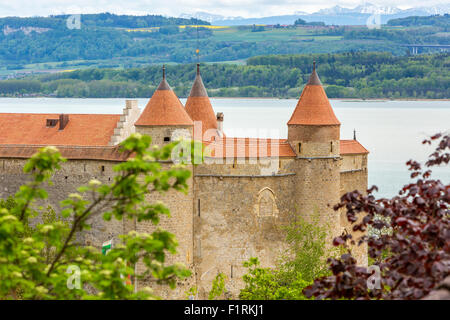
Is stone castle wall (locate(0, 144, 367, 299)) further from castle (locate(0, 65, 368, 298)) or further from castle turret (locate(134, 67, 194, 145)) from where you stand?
castle turret (locate(134, 67, 194, 145))

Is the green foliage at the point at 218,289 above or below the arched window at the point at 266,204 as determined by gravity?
below

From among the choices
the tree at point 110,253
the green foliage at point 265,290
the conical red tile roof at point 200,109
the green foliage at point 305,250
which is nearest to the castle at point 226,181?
the green foliage at point 305,250

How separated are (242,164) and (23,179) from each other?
10.1 m

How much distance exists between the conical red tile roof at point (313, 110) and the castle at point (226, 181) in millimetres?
43

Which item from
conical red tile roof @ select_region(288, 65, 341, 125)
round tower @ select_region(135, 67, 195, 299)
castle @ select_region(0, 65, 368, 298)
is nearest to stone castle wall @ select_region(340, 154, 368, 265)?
castle @ select_region(0, 65, 368, 298)

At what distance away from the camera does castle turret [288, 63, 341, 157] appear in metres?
35.2

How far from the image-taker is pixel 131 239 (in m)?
15.0

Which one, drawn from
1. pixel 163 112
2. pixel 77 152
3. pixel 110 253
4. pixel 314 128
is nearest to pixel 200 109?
pixel 163 112

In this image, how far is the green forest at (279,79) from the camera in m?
143

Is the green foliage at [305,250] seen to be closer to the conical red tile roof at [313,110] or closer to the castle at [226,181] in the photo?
the castle at [226,181]

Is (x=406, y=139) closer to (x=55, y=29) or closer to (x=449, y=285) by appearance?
(x=55, y=29)

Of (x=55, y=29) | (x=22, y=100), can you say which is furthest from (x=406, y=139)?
(x=22, y=100)

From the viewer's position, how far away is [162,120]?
32938 millimetres

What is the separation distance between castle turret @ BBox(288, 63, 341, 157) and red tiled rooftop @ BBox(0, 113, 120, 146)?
847cm
